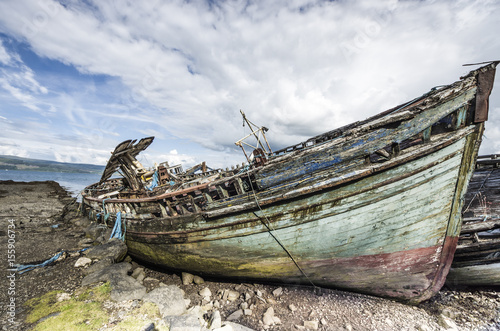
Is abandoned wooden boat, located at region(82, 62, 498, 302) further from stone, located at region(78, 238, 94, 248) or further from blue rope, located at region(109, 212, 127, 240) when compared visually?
stone, located at region(78, 238, 94, 248)

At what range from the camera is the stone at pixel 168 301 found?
4.60m

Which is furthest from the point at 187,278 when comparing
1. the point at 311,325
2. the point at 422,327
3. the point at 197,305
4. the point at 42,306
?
the point at 422,327

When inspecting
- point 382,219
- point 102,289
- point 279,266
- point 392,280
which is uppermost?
point 382,219

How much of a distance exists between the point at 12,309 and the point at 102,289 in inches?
64.4

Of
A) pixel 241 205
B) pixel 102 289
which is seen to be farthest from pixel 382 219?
pixel 102 289

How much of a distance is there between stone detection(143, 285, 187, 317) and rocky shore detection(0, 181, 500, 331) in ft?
0.07

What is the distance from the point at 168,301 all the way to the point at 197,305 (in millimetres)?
704

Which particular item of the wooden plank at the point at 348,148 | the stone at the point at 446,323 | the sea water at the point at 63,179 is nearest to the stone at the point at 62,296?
the wooden plank at the point at 348,148

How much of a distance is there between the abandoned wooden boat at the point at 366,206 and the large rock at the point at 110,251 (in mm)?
3868

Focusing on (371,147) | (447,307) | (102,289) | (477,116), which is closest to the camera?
(477,116)

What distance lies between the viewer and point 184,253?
5.70m

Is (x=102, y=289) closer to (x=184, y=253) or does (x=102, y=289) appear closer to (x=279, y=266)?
(x=184, y=253)

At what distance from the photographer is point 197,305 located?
16.4 feet

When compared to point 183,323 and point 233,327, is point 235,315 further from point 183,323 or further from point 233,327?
point 183,323
